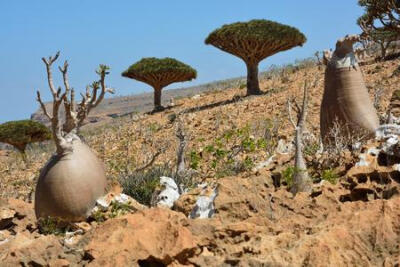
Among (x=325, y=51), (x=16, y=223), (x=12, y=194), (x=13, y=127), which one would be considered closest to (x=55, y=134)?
(x=16, y=223)

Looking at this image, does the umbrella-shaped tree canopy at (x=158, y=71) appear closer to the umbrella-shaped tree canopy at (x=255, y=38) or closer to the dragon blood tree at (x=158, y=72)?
the dragon blood tree at (x=158, y=72)

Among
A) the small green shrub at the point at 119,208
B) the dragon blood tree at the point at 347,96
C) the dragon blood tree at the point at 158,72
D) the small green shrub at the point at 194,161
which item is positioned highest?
the dragon blood tree at the point at 158,72

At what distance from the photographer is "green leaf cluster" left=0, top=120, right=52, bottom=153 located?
20266 mm

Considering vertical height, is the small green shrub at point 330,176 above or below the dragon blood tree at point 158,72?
below

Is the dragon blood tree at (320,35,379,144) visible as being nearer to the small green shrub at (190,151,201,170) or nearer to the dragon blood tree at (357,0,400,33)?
the small green shrub at (190,151,201,170)

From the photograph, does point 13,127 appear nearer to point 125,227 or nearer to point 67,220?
point 67,220

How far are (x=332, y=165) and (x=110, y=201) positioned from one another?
83.1 inches

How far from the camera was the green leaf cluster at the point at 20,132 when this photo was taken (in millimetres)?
20266

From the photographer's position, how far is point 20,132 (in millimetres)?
20406

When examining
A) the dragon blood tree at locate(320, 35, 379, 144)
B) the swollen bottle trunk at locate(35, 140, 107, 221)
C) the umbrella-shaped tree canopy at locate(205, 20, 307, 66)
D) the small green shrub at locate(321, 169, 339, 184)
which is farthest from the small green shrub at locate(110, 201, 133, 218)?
the umbrella-shaped tree canopy at locate(205, 20, 307, 66)

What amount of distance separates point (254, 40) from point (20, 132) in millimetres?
9499

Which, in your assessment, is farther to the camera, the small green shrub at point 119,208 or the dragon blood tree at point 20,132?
the dragon blood tree at point 20,132

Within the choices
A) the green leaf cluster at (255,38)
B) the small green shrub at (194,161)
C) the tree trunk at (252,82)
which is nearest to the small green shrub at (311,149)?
the small green shrub at (194,161)

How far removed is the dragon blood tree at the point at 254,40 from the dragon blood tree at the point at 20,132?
7780 millimetres
